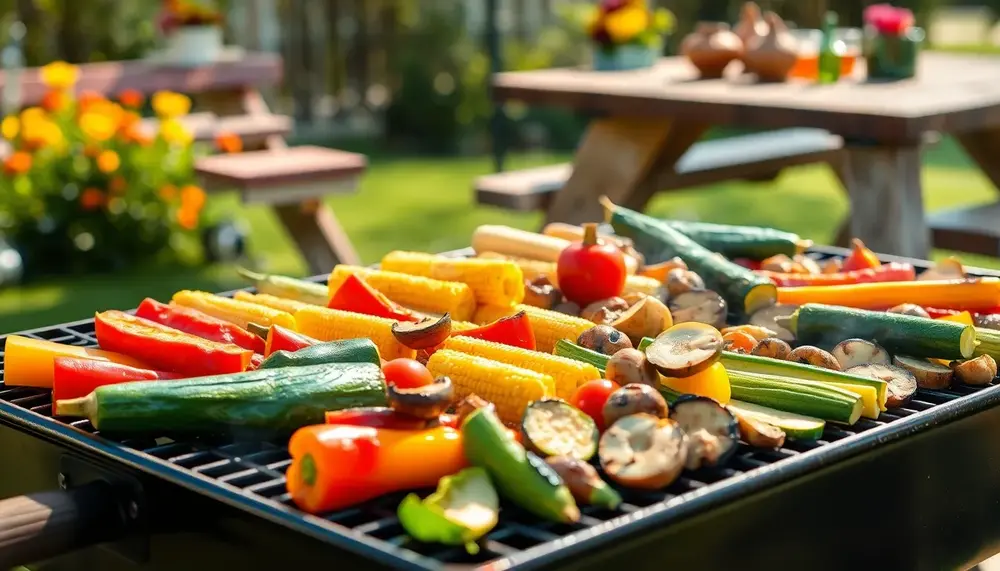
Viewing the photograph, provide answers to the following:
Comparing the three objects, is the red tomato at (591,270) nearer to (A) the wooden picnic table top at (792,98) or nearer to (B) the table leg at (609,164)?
(A) the wooden picnic table top at (792,98)

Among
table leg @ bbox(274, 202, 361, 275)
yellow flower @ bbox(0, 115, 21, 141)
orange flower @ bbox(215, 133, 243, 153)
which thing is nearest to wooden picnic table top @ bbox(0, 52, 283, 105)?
yellow flower @ bbox(0, 115, 21, 141)

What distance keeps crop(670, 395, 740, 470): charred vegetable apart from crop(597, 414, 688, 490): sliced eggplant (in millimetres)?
20

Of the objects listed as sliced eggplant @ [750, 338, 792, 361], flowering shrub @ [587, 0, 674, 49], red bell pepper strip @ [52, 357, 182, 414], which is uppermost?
flowering shrub @ [587, 0, 674, 49]

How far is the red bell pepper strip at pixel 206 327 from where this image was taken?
250 cm

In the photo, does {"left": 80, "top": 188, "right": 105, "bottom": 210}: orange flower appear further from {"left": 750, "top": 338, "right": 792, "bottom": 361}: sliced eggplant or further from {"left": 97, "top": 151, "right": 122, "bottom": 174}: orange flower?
{"left": 750, "top": 338, "right": 792, "bottom": 361}: sliced eggplant

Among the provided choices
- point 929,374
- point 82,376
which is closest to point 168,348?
point 82,376

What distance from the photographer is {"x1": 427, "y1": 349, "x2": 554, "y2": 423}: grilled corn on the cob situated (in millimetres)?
2082

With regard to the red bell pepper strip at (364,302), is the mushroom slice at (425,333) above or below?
above

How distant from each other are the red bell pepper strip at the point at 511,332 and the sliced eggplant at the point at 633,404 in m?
0.39

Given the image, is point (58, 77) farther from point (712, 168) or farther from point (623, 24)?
point (712, 168)

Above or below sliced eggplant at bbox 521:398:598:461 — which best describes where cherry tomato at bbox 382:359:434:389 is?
above

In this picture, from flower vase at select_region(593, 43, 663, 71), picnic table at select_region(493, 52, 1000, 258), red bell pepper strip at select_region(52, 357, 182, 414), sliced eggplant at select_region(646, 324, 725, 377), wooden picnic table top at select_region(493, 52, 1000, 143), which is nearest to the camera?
sliced eggplant at select_region(646, 324, 725, 377)

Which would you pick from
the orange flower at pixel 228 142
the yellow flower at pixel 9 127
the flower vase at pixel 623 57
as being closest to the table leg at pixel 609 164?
the flower vase at pixel 623 57

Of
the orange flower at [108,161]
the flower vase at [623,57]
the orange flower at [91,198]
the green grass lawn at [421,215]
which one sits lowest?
the green grass lawn at [421,215]
